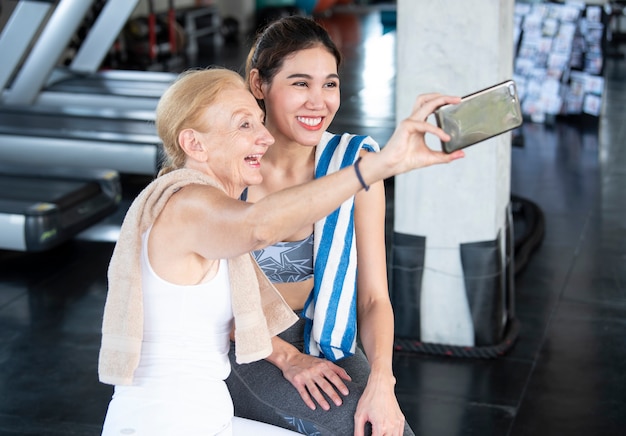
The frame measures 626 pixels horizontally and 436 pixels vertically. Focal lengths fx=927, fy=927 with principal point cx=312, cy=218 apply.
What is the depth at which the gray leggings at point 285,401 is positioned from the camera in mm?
1978

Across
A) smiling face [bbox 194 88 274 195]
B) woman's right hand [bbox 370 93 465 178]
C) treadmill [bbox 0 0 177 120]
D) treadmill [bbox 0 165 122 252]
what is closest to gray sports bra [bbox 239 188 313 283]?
smiling face [bbox 194 88 274 195]

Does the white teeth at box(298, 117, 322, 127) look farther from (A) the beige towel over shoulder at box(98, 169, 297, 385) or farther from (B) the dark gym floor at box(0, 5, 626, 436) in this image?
(B) the dark gym floor at box(0, 5, 626, 436)

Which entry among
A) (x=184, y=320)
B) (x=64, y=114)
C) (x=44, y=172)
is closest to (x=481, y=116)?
(x=184, y=320)

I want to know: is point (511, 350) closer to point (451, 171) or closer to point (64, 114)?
point (451, 171)

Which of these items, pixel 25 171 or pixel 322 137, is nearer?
pixel 322 137

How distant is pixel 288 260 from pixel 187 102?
24.4 inches

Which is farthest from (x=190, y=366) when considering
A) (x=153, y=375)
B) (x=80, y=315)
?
(x=80, y=315)

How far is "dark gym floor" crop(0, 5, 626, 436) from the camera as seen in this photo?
3385 millimetres

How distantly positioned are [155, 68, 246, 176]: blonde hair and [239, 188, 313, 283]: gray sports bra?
50 cm

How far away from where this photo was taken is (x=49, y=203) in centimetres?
515

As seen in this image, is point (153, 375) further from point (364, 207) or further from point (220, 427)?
point (364, 207)

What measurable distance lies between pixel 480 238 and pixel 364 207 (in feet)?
5.22

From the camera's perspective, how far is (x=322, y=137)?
7.40ft

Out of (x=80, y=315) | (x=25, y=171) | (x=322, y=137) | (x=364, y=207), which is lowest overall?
(x=80, y=315)
